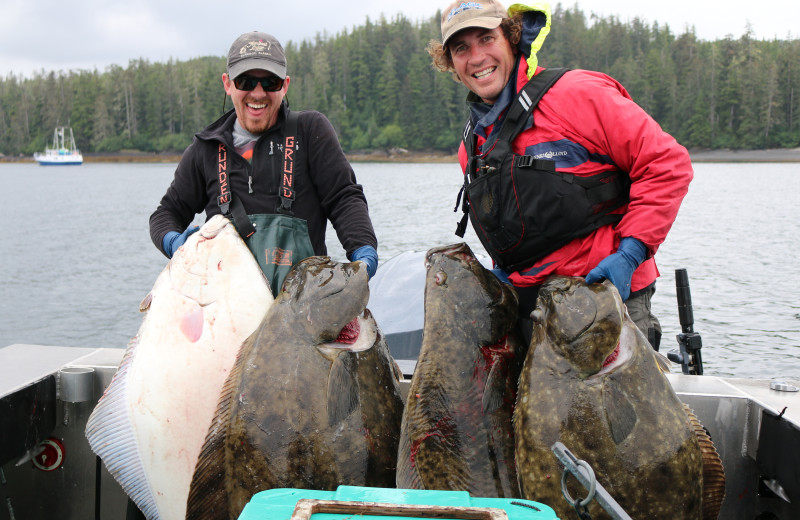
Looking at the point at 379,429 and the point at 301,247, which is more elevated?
the point at 301,247

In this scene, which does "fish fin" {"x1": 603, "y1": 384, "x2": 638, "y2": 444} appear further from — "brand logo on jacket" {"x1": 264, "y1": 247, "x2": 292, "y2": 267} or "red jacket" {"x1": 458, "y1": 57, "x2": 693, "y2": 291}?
"brand logo on jacket" {"x1": 264, "y1": 247, "x2": 292, "y2": 267}

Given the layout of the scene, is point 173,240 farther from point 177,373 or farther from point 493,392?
point 493,392

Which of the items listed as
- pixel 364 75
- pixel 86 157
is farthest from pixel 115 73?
pixel 364 75

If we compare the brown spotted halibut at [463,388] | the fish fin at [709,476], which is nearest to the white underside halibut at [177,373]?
the brown spotted halibut at [463,388]

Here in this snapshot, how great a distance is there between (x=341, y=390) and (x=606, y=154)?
1.43 meters

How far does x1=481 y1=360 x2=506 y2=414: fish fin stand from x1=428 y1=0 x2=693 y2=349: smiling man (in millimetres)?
489

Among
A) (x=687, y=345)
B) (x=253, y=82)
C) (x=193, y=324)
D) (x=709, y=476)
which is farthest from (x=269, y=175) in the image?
(x=687, y=345)

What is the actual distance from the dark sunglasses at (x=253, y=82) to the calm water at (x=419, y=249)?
8.73m

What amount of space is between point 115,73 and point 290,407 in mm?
112325

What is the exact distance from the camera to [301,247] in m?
3.10

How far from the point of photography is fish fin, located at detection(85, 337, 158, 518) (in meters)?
2.56

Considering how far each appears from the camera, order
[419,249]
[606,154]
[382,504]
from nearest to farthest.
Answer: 1. [382,504]
2. [606,154]
3. [419,249]

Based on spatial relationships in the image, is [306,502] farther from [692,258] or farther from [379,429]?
[692,258]

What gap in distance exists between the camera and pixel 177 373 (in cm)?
Result: 262
